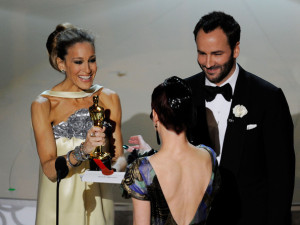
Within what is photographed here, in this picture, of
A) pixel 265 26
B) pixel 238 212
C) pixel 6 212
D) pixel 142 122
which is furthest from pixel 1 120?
pixel 238 212

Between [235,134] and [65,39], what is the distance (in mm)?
1164

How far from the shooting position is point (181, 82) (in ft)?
7.68

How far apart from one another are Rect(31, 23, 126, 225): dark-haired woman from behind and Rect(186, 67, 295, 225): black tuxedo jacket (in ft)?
2.25

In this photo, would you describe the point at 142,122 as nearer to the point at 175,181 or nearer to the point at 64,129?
the point at 64,129

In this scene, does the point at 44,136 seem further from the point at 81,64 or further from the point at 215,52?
the point at 215,52

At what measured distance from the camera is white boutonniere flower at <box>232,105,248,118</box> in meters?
2.88

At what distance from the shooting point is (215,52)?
2828 millimetres

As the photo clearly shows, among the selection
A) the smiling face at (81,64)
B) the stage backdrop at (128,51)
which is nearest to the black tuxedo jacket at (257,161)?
the smiling face at (81,64)

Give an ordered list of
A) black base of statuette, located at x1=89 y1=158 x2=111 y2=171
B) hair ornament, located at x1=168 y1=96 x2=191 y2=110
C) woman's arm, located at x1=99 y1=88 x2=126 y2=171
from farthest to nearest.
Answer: woman's arm, located at x1=99 y1=88 x2=126 y2=171 < black base of statuette, located at x1=89 y1=158 x2=111 y2=171 < hair ornament, located at x1=168 y1=96 x2=191 y2=110

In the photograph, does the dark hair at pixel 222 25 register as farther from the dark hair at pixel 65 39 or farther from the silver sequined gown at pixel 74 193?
the silver sequined gown at pixel 74 193

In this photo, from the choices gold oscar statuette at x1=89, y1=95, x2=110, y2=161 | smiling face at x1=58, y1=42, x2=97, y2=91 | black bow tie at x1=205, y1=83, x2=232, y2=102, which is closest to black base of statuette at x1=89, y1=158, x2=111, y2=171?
gold oscar statuette at x1=89, y1=95, x2=110, y2=161

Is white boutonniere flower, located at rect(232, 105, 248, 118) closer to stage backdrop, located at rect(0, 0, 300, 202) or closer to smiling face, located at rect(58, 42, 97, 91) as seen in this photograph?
smiling face, located at rect(58, 42, 97, 91)

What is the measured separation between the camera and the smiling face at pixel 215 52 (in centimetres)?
282

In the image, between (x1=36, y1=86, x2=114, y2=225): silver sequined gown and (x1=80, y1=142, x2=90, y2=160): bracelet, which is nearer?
(x1=80, y1=142, x2=90, y2=160): bracelet
